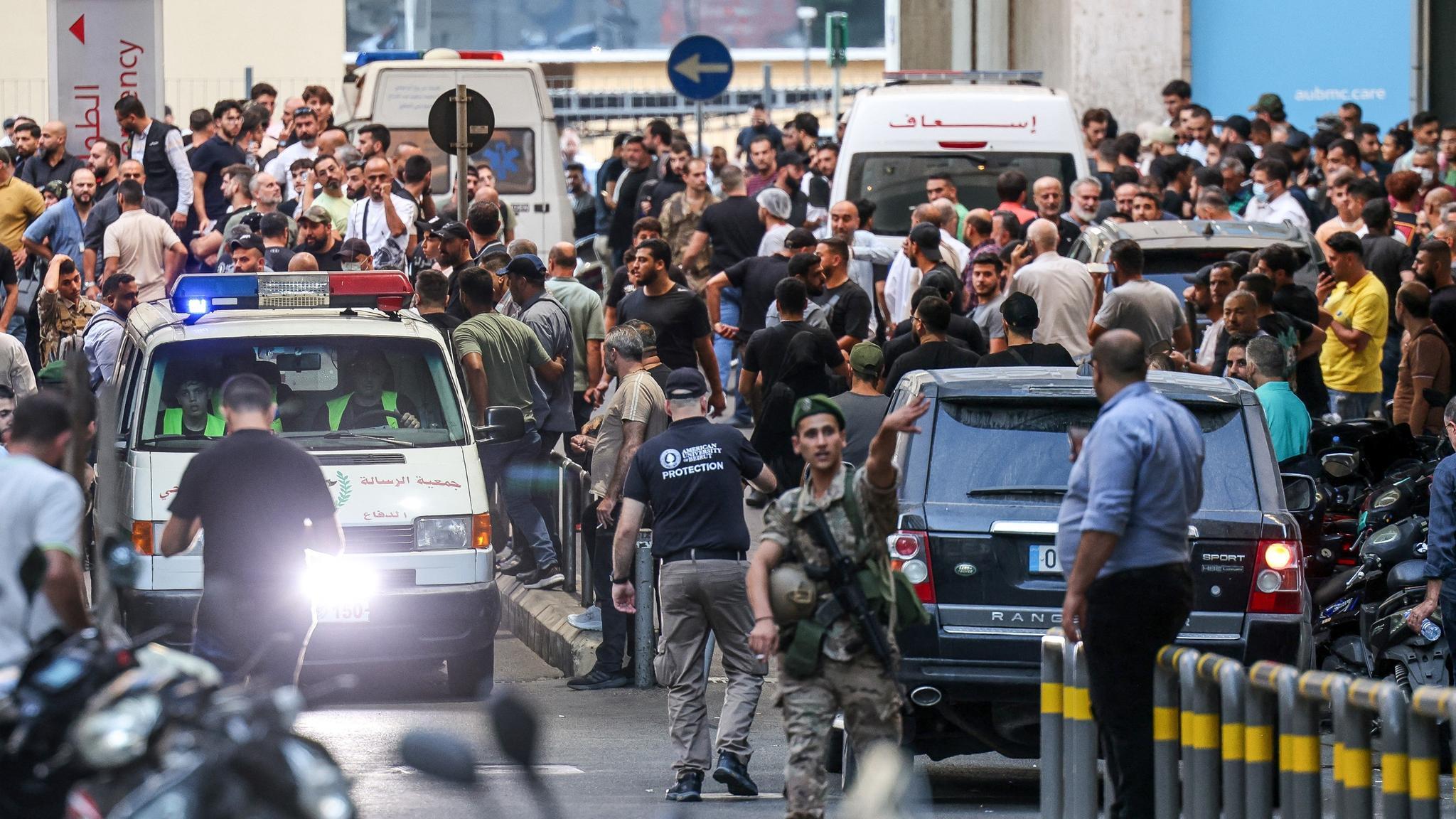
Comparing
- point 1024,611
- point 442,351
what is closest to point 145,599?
point 442,351

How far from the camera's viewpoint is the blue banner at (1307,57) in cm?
2695

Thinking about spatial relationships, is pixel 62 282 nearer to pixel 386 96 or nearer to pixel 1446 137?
pixel 386 96

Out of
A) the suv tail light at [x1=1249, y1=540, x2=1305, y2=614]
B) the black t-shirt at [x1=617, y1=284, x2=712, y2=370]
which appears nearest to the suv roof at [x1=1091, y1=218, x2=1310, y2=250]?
the black t-shirt at [x1=617, y1=284, x2=712, y2=370]

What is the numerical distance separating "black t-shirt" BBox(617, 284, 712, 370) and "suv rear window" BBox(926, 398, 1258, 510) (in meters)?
5.58

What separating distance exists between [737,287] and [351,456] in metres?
6.09

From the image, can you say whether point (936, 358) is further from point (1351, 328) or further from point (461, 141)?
point (461, 141)

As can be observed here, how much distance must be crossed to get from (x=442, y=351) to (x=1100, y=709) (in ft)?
17.4

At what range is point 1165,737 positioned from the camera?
301 inches

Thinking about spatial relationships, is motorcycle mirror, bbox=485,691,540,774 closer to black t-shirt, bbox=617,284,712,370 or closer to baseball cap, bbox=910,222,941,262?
black t-shirt, bbox=617,284,712,370

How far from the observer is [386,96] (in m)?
22.8

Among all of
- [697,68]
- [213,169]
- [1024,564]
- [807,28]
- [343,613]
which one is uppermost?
[807,28]

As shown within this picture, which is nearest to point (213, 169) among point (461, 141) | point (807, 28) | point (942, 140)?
point (461, 141)

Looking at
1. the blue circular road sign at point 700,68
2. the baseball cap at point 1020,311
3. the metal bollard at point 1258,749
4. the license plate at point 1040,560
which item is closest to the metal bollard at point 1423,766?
the metal bollard at point 1258,749

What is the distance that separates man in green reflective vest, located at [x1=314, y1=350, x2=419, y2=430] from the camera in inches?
474
